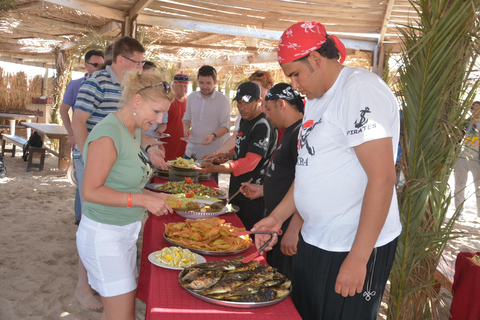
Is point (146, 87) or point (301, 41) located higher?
point (301, 41)

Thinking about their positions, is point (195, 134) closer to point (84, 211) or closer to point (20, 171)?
point (84, 211)

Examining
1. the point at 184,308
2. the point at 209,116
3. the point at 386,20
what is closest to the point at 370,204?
the point at 184,308

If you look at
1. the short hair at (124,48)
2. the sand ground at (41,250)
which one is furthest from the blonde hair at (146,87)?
the sand ground at (41,250)

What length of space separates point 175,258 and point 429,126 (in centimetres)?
179

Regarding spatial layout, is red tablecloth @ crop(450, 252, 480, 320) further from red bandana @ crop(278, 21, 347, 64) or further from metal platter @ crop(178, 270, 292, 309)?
red bandana @ crop(278, 21, 347, 64)

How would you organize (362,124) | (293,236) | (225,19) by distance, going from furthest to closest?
(225,19), (293,236), (362,124)

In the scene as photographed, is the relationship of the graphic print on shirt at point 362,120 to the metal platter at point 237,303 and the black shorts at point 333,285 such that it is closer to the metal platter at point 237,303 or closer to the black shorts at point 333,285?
the black shorts at point 333,285

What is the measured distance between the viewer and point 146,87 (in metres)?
2.04

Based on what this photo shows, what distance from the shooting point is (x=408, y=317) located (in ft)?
9.61

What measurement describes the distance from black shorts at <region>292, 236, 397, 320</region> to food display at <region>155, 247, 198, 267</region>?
48 centimetres

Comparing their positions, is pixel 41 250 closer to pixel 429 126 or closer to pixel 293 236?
pixel 293 236

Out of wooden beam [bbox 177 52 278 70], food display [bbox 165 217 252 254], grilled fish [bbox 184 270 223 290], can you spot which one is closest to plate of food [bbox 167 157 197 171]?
food display [bbox 165 217 252 254]

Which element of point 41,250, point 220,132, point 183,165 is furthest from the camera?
point 220,132

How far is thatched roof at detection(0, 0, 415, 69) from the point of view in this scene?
634cm
